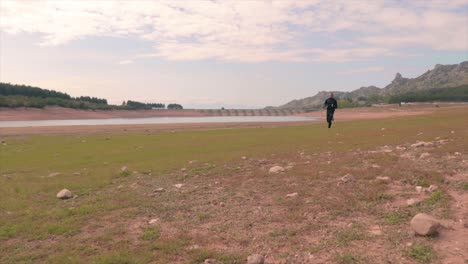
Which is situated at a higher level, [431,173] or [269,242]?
[431,173]

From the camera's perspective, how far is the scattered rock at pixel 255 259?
612 cm

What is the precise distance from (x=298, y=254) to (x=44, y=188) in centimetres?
1145

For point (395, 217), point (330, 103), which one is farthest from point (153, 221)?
point (330, 103)

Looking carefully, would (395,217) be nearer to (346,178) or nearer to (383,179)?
(383,179)

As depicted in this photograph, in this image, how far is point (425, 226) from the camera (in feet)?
21.3

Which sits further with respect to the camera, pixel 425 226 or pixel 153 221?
pixel 153 221

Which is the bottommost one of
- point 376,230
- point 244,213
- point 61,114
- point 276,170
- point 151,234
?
point 151,234

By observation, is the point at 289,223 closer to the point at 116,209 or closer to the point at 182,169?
the point at 116,209

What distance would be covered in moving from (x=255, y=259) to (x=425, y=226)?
130 inches

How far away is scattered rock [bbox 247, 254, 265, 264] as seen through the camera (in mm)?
6121

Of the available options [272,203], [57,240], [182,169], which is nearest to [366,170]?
[272,203]

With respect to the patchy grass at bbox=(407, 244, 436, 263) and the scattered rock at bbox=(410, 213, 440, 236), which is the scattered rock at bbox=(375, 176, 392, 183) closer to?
the scattered rock at bbox=(410, 213, 440, 236)

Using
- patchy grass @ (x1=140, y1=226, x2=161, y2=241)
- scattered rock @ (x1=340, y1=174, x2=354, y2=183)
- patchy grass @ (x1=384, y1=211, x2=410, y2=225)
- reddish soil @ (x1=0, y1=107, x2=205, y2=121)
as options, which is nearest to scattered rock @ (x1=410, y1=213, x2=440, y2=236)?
patchy grass @ (x1=384, y1=211, x2=410, y2=225)

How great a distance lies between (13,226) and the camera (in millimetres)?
9273
